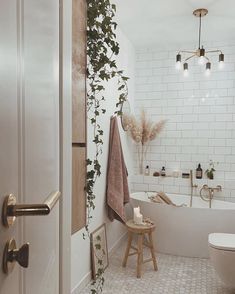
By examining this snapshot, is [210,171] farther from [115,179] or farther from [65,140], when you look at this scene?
[65,140]

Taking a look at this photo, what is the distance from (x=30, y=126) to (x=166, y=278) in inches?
105

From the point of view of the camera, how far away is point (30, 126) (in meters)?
0.70

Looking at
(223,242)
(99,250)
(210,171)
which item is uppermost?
(210,171)

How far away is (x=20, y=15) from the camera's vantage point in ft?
2.07

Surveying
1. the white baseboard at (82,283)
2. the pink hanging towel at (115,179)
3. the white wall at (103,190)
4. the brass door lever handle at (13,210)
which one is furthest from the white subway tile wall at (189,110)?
the brass door lever handle at (13,210)

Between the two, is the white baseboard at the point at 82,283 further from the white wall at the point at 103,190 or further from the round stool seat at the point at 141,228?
the round stool seat at the point at 141,228

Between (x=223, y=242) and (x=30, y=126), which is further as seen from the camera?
(x=223, y=242)

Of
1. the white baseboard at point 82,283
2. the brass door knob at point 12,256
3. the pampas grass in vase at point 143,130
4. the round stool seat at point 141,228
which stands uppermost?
the pampas grass in vase at point 143,130

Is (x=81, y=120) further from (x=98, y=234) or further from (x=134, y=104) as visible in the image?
(x=134, y=104)

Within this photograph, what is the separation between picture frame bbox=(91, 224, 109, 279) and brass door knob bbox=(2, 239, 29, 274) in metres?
2.19

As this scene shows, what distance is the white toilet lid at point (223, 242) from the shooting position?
244 centimetres

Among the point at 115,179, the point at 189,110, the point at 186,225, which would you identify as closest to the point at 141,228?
the point at 115,179

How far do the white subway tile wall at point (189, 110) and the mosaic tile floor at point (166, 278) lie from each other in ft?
3.94

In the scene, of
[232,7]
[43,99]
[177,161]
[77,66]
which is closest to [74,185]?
[77,66]
